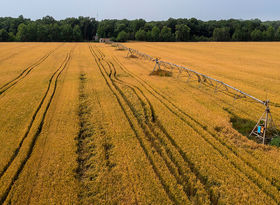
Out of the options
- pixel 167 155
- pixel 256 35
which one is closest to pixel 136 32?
pixel 256 35

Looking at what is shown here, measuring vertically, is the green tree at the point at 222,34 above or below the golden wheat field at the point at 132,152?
above

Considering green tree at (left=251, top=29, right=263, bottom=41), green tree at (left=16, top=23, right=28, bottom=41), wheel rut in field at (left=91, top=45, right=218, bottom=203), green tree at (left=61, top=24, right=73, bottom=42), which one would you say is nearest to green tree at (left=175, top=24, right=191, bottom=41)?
green tree at (left=251, top=29, right=263, bottom=41)

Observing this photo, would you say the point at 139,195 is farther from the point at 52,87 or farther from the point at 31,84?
the point at 31,84

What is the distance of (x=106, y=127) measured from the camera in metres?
8.50

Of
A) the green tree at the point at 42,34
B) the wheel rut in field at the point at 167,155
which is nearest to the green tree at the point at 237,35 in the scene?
the green tree at the point at 42,34

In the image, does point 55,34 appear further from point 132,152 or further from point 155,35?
point 132,152

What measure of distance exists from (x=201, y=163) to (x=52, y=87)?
42.7 ft

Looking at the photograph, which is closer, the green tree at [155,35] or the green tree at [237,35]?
the green tree at [237,35]

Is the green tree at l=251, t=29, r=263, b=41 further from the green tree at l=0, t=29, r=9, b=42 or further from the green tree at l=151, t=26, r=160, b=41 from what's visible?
the green tree at l=0, t=29, r=9, b=42

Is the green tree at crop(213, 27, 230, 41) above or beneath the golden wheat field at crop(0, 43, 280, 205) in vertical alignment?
above

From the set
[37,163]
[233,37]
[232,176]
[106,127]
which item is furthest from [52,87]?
[233,37]

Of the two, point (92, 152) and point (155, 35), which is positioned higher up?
point (155, 35)

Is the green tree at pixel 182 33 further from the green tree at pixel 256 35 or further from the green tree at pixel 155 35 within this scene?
the green tree at pixel 256 35

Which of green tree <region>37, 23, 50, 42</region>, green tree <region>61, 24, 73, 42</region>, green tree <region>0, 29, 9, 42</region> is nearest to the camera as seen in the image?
green tree <region>0, 29, 9, 42</region>
